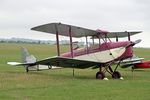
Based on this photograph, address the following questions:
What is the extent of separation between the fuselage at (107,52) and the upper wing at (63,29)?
81 centimetres

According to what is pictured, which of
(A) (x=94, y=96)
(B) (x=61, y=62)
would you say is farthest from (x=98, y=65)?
(A) (x=94, y=96)

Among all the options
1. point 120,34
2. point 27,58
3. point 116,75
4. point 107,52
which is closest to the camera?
point 107,52

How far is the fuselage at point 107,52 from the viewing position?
18.9 m

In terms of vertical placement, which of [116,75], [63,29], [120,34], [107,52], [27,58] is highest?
[63,29]

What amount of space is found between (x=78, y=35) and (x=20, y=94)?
8615 millimetres

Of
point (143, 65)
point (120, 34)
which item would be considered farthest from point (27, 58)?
point (143, 65)

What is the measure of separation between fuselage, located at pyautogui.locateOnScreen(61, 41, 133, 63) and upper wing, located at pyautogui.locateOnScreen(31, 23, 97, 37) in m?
0.81

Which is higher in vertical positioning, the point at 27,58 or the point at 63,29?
the point at 63,29

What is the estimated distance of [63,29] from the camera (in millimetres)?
18703

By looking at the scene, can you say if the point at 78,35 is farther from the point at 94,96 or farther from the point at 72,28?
the point at 94,96

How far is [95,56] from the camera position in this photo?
19.2 meters

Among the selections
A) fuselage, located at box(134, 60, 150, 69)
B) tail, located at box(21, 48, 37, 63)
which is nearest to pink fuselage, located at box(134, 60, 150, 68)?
fuselage, located at box(134, 60, 150, 69)

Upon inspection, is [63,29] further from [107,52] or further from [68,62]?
[107,52]

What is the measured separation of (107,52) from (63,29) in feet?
7.76
